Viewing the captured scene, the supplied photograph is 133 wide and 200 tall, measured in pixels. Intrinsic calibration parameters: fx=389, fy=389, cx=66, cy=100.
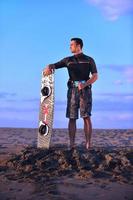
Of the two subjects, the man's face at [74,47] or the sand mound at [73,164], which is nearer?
the sand mound at [73,164]

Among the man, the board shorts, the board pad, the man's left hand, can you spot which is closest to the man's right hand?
the board pad

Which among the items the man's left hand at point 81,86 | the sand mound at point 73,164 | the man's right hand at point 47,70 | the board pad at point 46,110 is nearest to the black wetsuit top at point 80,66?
the man's left hand at point 81,86

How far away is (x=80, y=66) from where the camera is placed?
264 inches

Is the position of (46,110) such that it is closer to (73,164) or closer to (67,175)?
(73,164)

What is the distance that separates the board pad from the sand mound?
27.6 inches

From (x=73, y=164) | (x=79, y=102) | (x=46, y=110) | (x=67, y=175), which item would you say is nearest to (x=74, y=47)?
(x=79, y=102)

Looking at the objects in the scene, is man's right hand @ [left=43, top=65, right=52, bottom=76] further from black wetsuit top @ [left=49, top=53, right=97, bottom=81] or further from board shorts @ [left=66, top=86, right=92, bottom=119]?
board shorts @ [left=66, top=86, right=92, bottom=119]

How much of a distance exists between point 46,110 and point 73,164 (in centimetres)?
172

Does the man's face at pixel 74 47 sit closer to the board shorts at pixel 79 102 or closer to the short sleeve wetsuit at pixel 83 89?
the short sleeve wetsuit at pixel 83 89

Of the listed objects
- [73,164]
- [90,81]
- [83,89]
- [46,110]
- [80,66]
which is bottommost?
[73,164]

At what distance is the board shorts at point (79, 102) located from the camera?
6672 millimetres

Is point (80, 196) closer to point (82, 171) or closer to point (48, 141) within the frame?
point (82, 171)

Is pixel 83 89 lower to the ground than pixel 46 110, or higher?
higher

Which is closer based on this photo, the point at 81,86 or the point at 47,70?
the point at 81,86
